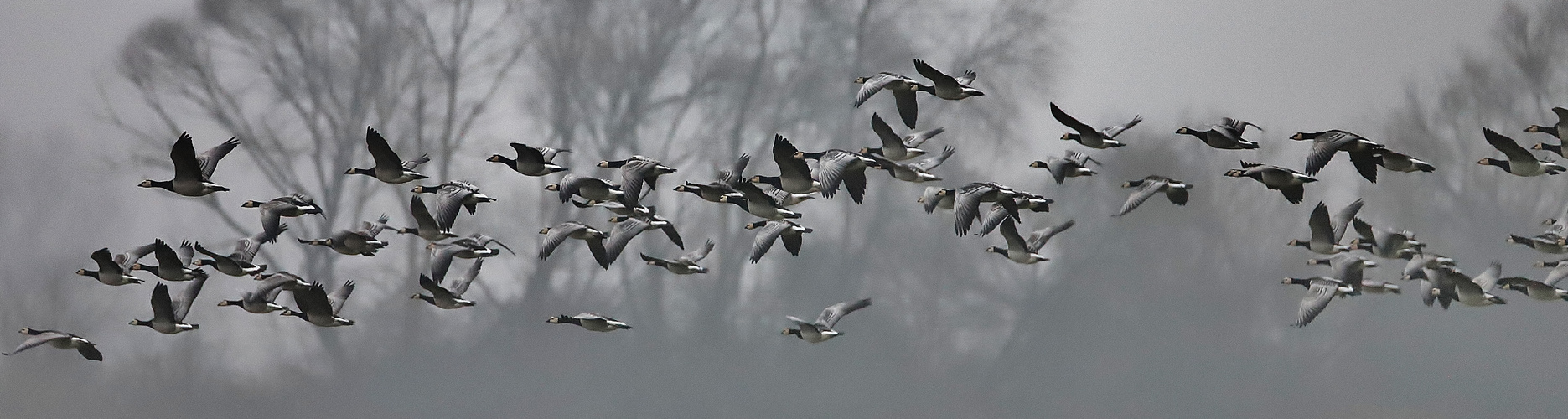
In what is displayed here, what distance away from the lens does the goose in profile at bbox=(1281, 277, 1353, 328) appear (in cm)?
889

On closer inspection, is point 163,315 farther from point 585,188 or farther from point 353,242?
point 585,188

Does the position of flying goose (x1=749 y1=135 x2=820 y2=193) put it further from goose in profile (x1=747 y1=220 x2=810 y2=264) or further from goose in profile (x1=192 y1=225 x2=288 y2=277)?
goose in profile (x1=192 y1=225 x2=288 y2=277)

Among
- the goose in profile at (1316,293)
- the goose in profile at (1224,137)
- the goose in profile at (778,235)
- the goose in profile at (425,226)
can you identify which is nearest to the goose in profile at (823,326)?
the goose in profile at (778,235)

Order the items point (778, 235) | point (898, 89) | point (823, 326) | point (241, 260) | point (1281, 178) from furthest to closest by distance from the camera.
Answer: point (823, 326), point (241, 260), point (778, 235), point (1281, 178), point (898, 89)

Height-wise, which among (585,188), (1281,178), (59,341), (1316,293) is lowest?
(59,341)

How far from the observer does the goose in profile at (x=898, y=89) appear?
714 cm

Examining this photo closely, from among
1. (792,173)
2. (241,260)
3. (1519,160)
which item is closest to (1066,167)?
(792,173)

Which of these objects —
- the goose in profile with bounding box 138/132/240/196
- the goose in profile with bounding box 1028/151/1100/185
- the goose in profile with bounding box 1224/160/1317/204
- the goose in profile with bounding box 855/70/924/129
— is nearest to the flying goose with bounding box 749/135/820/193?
the goose in profile with bounding box 855/70/924/129

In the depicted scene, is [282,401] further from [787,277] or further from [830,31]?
[830,31]

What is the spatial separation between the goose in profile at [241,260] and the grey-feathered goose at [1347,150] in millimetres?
5499

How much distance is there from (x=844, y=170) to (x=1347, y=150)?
7.89ft

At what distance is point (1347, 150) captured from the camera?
725 centimetres

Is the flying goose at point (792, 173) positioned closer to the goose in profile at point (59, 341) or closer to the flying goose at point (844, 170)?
the flying goose at point (844, 170)

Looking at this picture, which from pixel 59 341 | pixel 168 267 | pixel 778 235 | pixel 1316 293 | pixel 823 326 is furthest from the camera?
pixel 823 326
